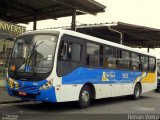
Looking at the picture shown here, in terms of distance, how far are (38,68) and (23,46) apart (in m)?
1.43

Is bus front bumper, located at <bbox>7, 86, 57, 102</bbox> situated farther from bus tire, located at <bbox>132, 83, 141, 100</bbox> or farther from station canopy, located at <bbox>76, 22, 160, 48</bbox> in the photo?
station canopy, located at <bbox>76, 22, 160, 48</bbox>

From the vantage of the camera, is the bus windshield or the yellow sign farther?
the yellow sign

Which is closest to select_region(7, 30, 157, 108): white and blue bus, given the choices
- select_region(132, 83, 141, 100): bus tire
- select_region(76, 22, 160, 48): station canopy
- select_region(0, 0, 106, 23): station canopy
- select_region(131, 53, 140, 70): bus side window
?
select_region(131, 53, 140, 70): bus side window

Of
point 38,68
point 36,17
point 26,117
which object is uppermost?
point 36,17

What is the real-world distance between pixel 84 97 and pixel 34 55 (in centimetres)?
284

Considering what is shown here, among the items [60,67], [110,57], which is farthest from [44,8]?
[60,67]

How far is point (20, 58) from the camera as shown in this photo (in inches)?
480

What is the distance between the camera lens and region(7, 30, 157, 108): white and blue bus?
11.4m

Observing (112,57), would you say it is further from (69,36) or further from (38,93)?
(38,93)

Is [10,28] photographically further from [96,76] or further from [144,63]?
[144,63]

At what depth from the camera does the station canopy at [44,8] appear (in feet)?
69.8

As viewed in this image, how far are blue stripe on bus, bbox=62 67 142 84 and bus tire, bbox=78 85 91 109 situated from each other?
0.34 metres

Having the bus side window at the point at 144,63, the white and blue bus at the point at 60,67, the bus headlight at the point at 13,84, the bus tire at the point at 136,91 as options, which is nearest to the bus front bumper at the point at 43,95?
the white and blue bus at the point at 60,67

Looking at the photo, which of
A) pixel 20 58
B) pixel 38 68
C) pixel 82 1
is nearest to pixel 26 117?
pixel 38 68
